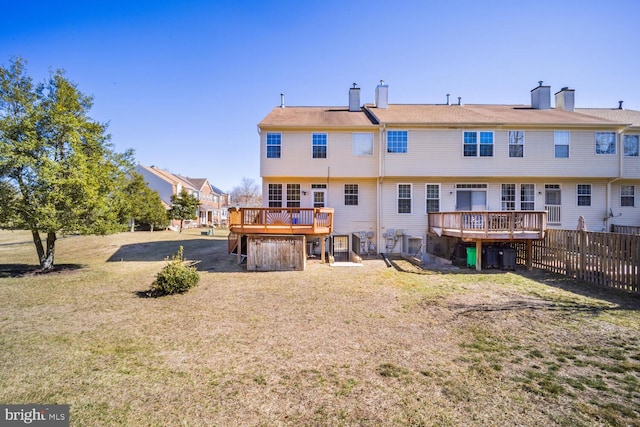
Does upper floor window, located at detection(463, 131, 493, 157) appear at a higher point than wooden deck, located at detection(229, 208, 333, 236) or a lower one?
higher

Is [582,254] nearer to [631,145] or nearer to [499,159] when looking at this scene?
[499,159]

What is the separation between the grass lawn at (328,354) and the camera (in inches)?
126

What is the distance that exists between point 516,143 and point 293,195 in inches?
481

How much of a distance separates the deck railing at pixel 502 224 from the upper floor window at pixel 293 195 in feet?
26.2

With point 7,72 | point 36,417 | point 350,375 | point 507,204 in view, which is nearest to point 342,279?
point 350,375

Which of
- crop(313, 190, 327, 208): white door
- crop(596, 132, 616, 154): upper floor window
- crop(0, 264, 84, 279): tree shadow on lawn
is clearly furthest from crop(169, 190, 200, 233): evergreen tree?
crop(596, 132, 616, 154): upper floor window

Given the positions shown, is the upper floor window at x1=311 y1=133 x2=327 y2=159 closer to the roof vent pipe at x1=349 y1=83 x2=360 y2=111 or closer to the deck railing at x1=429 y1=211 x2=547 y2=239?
the roof vent pipe at x1=349 y1=83 x2=360 y2=111

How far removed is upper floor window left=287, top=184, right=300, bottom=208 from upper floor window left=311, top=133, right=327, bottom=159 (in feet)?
6.50

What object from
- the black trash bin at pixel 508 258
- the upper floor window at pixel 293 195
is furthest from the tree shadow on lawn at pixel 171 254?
the black trash bin at pixel 508 258

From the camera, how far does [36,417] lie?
3170mm

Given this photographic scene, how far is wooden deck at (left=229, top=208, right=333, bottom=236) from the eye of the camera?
1132 cm

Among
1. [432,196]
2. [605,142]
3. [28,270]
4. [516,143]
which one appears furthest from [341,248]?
[605,142]

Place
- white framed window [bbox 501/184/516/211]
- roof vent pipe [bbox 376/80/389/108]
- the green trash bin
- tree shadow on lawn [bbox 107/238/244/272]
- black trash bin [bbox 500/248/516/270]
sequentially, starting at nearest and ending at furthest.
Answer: black trash bin [bbox 500/248/516/270] < the green trash bin < tree shadow on lawn [bbox 107/238/244/272] < white framed window [bbox 501/184/516/211] < roof vent pipe [bbox 376/80/389/108]

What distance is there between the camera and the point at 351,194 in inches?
595
